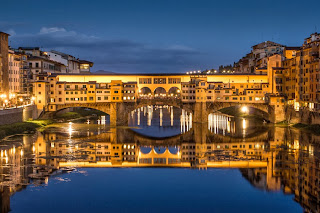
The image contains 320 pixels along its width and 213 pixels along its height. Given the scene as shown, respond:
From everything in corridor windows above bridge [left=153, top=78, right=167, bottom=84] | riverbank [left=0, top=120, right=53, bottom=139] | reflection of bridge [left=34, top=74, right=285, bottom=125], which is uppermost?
corridor windows above bridge [left=153, top=78, right=167, bottom=84]

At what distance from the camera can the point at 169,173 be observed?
30.7 meters

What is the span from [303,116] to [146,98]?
23.9m

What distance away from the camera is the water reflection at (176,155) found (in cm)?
2661

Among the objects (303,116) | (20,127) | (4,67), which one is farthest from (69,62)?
(303,116)

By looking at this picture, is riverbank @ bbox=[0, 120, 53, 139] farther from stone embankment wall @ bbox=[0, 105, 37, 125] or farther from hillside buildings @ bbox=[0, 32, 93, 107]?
hillside buildings @ bbox=[0, 32, 93, 107]

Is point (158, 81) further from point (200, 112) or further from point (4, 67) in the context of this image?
point (4, 67)

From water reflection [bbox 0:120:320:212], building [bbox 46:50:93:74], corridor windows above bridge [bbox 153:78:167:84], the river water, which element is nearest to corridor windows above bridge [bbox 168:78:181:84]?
corridor windows above bridge [bbox 153:78:167:84]

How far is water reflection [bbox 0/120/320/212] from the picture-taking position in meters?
26.6

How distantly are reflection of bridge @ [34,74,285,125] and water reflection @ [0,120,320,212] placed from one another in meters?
8.18

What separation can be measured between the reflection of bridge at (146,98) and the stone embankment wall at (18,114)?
2.43 metres

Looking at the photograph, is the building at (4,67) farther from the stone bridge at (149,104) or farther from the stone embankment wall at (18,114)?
the stone bridge at (149,104)

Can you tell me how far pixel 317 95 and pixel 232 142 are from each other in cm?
1371

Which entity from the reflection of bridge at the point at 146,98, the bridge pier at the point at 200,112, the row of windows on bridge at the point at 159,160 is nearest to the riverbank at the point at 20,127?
the reflection of bridge at the point at 146,98

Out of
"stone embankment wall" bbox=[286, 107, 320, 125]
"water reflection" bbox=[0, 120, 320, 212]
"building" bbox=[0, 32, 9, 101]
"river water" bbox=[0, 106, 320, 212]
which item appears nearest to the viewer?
"river water" bbox=[0, 106, 320, 212]
